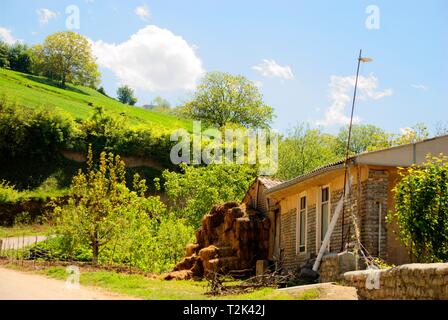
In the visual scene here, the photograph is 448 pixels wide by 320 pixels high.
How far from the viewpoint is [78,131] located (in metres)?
49.4

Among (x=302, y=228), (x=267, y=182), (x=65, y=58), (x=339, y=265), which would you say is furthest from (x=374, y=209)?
(x=65, y=58)

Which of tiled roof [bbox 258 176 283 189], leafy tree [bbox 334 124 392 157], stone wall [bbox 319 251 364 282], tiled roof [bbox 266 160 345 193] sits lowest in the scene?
stone wall [bbox 319 251 364 282]

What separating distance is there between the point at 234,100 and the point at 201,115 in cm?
398

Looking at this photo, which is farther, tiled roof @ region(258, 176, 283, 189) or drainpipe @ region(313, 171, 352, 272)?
tiled roof @ region(258, 176, 283, 189)

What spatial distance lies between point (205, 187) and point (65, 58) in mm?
47988

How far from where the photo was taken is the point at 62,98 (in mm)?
65000

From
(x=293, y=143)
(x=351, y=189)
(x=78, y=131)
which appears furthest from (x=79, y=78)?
(x=351, y=189)

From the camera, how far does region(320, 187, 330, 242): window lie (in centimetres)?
1809

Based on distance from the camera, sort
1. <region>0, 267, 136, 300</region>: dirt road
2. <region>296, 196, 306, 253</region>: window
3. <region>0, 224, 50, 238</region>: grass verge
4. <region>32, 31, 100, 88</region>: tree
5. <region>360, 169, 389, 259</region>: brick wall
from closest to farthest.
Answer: <region>0, 267, 136, 300</region>: dirt road
<region>360, 169, 389, 259</region>: brick wall
<region>296, 196, 306, 253</region>: window
<region>0, 224, 50, 238</region>: grass verge
<region>32, 31, 100, 88</region>: tree

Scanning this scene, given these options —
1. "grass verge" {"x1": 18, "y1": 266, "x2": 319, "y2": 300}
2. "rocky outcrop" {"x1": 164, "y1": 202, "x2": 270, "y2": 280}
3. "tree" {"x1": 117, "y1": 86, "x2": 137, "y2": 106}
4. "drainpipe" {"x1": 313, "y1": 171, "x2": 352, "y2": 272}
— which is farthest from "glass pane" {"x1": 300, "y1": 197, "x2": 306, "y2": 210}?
"tree" {"x1": 117, "y1": 86, "x2": 137, "y2": 106}

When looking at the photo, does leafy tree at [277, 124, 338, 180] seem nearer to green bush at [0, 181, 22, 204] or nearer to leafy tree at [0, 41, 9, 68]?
green bush at [0, 181, 22, 204]

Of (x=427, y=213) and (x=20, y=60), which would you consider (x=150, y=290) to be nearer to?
(x=427, y=213)

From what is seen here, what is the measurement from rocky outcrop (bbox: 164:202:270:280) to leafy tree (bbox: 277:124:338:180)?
2127 centimetres
